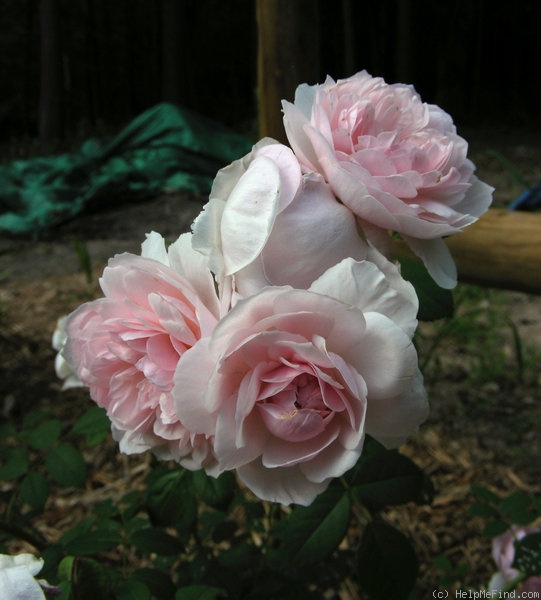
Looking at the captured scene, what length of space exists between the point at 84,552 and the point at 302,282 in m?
0.48

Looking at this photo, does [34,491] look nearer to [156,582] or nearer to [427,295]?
[156,582]

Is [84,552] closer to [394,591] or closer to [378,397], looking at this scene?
[394,591]

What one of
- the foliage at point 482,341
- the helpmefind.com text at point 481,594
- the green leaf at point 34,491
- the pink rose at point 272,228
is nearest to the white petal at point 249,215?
the pink rose at point 272,228

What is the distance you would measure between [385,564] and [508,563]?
405 millimetres

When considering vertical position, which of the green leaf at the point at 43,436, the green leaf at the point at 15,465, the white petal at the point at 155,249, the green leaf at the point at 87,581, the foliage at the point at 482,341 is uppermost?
the white petal at the point at 155,249

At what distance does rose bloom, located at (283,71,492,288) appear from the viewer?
0.49 metres

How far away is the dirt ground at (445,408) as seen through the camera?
1494 millimetres

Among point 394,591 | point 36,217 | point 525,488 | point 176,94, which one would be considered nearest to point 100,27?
point 176,94

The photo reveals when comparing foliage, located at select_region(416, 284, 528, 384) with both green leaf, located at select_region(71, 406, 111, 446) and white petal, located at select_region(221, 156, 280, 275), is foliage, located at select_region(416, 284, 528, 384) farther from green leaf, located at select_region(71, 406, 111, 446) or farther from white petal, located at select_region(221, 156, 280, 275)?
white petal, located at select_region(221, 156, 280, 275)

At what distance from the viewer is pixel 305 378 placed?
432mm

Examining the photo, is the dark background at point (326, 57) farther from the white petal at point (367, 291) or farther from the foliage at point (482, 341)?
the white petal at point (367, 291)

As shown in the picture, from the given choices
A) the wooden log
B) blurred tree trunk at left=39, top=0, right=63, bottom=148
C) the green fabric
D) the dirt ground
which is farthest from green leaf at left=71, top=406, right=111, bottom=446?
blurred tree trunk at left=39, top=0, right=63, bottom=148

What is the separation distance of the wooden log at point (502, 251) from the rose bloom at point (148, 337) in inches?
38.3

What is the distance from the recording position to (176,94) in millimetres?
7156
